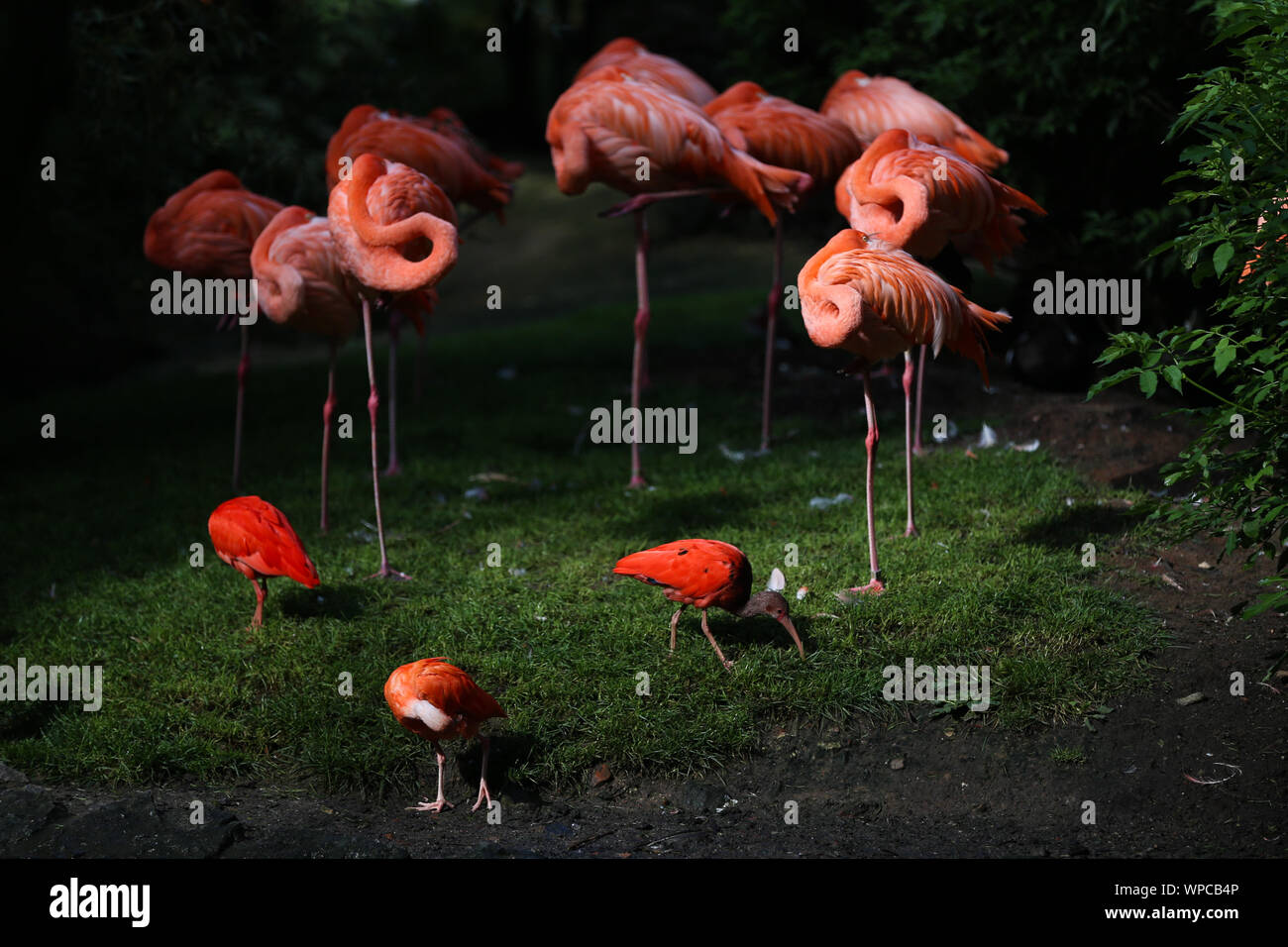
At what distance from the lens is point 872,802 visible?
163 inches

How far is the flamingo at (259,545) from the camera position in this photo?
490cm

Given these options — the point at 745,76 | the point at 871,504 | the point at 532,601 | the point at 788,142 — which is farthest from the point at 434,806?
the point at 745,76

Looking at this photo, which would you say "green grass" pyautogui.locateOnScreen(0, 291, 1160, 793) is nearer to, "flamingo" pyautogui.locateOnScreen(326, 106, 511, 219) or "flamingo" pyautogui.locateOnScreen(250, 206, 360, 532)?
"flamingo" pyautogui.locateOnScreen(250, 206, 360, 532)

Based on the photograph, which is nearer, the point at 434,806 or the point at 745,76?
the point at 434,806

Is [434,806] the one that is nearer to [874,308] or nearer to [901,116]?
[874,308]

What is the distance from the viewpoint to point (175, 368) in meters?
13.0

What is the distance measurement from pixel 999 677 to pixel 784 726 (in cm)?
84

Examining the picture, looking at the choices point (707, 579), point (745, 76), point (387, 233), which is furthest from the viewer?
point (745, 76)

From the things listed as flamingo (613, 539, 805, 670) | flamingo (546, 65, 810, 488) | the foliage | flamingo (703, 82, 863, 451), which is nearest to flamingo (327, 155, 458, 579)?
flamingo (546, 65, 810, 488)

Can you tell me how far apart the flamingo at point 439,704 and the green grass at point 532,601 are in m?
0.25

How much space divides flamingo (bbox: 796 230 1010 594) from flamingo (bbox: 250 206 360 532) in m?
2.38

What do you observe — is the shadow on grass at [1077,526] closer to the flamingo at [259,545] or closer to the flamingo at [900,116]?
the flamingo at [900,116]

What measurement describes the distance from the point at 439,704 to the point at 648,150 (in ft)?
11.8

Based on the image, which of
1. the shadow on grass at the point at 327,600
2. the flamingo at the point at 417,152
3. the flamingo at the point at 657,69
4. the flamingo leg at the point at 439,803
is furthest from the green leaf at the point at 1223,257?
the flamingo at the point at 417,152
